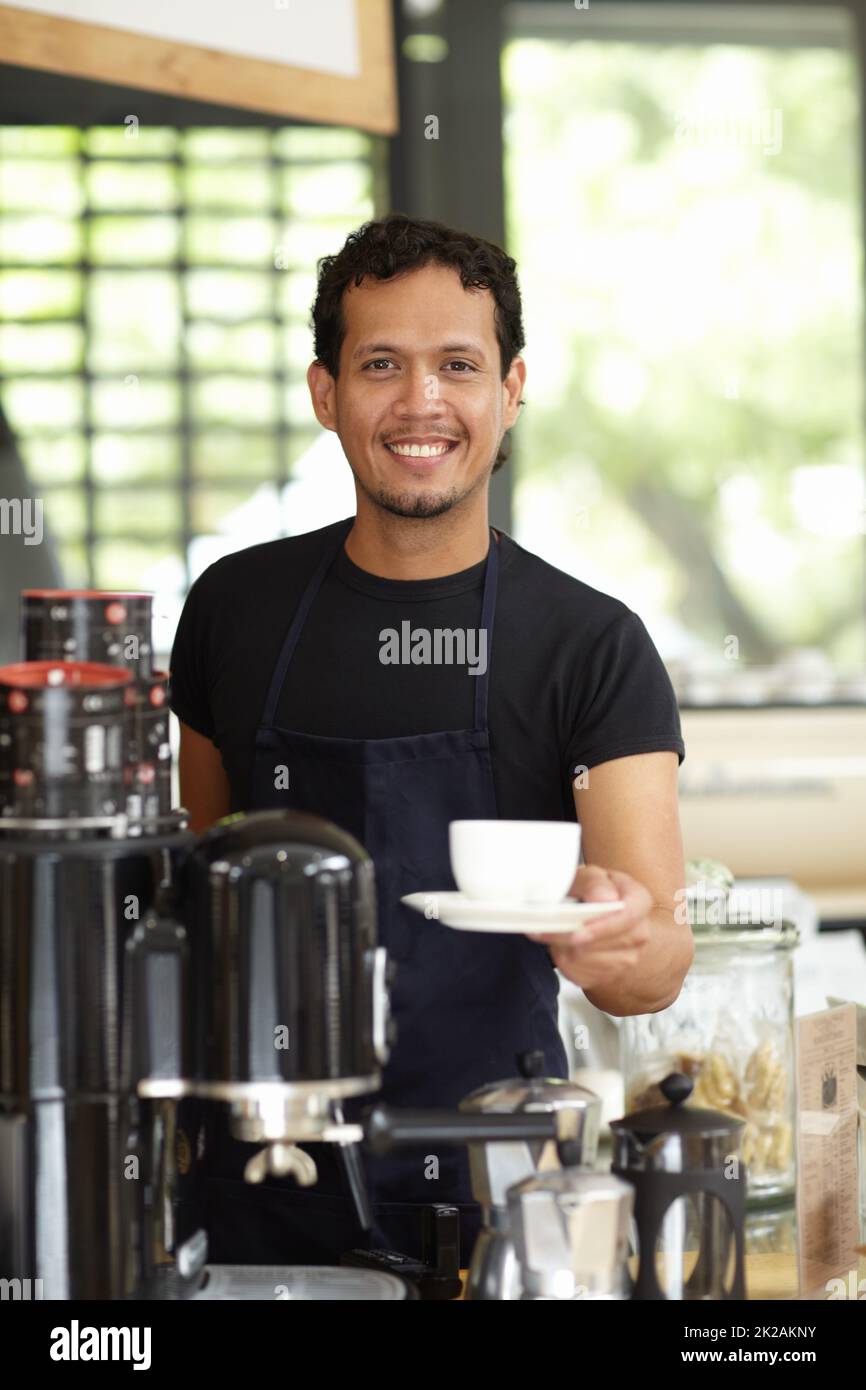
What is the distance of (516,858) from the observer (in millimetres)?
1178

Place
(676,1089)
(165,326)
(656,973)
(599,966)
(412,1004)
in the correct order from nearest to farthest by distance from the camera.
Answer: (676,1089)
(599,966)
(656,973)
(412,1004)
(165,326)

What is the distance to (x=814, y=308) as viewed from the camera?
6.52 meters

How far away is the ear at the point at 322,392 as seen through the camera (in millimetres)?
1790

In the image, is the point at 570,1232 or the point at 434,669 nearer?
the point at 570,1232

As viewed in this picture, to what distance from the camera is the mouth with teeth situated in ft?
5.32

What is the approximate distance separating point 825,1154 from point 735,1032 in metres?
0.30

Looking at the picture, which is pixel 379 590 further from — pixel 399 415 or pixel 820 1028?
pixel 820 1028

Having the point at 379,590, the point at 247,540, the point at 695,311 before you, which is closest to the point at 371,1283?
the point at 379,590

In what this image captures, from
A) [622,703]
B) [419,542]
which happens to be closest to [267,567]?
→ [419,542]

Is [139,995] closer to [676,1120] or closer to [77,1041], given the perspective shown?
[77,1041]

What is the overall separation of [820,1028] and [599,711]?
391mm

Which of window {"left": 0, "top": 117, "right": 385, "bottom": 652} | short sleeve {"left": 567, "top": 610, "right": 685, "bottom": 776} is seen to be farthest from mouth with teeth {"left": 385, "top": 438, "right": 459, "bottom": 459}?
window {"left": 0, "top": 117, "right": 385, "bottom": 652}

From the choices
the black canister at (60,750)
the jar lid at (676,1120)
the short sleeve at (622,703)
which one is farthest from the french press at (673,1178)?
the short sleeve at (622,703)

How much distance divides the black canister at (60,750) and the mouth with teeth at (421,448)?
0.64 meters
